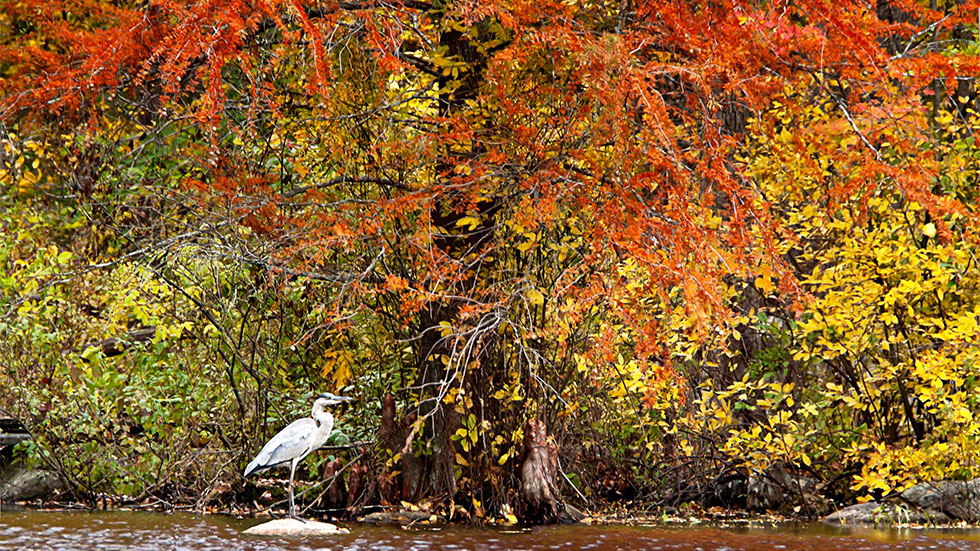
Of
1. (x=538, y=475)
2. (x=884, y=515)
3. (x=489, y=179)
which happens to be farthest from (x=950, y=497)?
(x=489, y=179)

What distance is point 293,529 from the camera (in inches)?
292

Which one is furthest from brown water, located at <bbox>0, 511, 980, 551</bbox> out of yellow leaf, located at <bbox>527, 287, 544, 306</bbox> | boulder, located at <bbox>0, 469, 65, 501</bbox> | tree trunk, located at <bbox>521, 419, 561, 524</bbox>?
boulder, located at <bbox>0, 469, 65, 501</bbox>

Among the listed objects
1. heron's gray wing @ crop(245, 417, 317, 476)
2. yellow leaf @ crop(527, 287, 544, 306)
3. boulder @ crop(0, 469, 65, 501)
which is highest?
yellow leaf @ crop(527, 287, 544, 306)

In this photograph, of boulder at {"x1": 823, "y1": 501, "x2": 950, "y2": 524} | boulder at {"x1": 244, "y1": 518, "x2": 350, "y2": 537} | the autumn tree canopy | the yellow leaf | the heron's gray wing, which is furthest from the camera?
boulder at {"x1": 823, "y1": 501, "x2": 950, "y2": 524}

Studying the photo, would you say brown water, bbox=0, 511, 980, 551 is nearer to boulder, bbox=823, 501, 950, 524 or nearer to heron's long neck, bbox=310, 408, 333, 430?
boulder, bbox=823, 501, 950, 524

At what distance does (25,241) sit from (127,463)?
103 inches

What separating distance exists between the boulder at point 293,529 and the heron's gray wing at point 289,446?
431 millimetres

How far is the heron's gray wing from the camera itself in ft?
25.3

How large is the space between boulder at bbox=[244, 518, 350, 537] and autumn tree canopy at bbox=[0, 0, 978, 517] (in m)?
0.87

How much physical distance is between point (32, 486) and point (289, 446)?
11.9 feet

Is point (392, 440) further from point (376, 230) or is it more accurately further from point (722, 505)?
point (722, 505)

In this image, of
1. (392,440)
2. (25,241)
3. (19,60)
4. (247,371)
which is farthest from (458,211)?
(25,241)

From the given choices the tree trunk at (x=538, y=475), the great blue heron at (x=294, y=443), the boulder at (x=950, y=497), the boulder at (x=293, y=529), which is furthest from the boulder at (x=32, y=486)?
the boulder at (x=950, y=497)

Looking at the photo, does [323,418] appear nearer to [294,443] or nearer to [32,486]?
[294,443]
